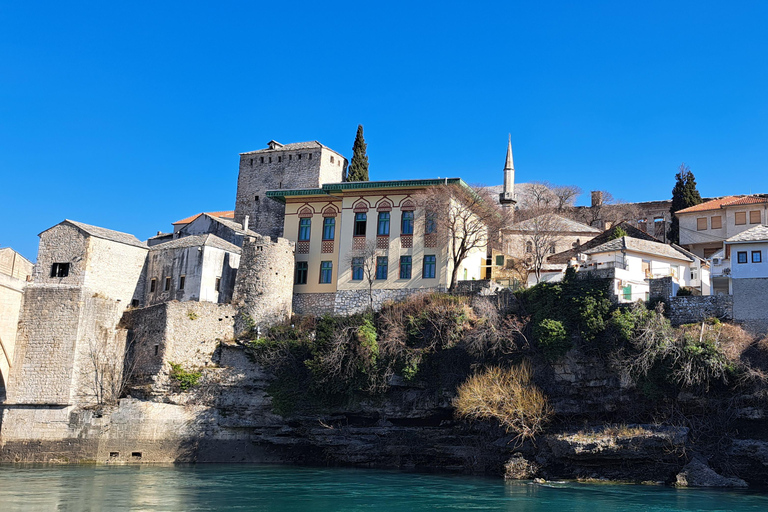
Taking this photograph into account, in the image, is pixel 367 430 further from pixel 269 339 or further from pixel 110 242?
pixel 110 242

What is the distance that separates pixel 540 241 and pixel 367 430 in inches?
705

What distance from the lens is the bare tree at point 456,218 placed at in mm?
43938

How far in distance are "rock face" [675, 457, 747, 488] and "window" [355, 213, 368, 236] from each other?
21827mm

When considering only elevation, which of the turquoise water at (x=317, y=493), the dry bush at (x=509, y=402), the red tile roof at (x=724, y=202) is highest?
the red tile roof at (x=724, y=202)

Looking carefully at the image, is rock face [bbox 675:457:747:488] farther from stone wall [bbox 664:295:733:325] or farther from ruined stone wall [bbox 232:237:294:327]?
ruined stone wall [bbox 232:237:294:327]

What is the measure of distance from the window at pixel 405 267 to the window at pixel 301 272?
582 centimetres

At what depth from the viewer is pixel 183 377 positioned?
40.7m

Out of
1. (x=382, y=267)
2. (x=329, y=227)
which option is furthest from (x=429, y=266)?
(x=329, y=227)

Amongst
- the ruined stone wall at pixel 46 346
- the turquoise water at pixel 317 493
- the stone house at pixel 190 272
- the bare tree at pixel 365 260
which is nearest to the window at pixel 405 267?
the bare tree at pixel 365 260

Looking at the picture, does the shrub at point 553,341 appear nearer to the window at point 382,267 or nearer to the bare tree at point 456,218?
the bare tree at point 456,218

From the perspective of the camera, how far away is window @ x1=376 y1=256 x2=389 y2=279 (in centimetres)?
4512

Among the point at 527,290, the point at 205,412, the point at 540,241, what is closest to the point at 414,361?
the point at 527,290

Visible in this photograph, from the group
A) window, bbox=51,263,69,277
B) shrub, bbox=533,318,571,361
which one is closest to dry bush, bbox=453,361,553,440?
shrub, bbox=533,318,571,361

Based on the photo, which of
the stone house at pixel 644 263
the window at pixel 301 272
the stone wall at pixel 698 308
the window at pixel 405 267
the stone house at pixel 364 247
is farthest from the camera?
the window at pixel 301 272
